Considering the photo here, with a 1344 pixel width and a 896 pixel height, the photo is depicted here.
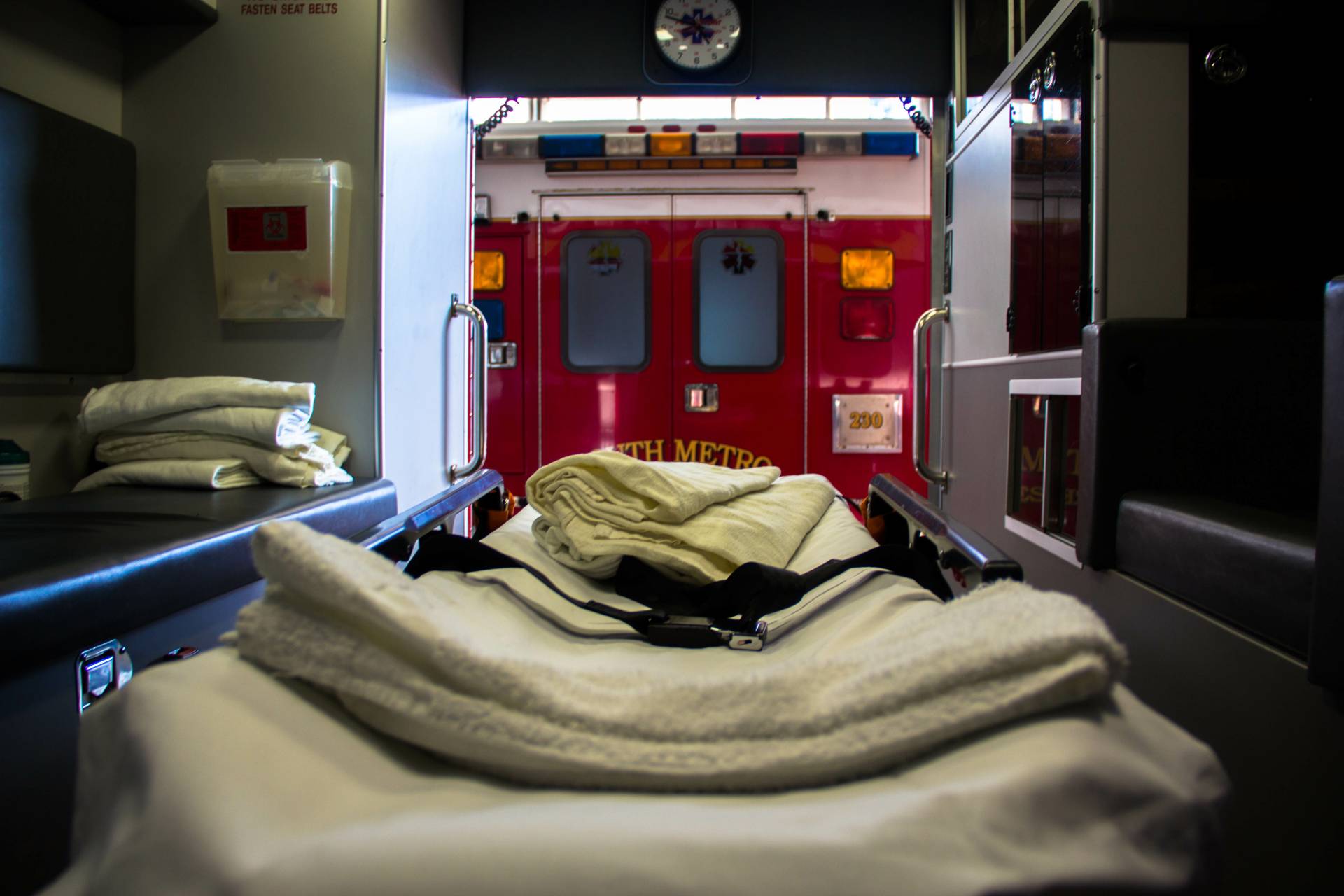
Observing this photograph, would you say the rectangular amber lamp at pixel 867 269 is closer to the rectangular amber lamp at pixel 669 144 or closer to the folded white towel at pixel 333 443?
the rectangular amber lamp at pixel 669 144

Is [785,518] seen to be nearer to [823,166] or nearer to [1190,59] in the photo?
[1190,59]

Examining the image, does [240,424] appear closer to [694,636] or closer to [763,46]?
[694,636]

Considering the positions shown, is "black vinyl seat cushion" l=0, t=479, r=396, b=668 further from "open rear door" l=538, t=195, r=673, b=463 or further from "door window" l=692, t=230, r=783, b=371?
"door window" l=692, t=230, r=783, b=371

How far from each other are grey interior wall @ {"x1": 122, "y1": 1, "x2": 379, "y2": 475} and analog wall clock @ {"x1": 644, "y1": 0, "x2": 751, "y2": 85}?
39.6 inches

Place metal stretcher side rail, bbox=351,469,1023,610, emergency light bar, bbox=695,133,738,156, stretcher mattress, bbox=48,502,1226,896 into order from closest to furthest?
stretcher mattress, bbox=48,502,1226,896 → metal stretcher side rail, bbox=351,469,1023,610 → emergency light bar, bbox=695,133,738,156

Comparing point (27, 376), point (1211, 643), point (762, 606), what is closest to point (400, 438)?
point (27, 376)

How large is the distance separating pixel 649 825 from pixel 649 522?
823 millimetres

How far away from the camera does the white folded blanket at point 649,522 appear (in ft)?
3.88

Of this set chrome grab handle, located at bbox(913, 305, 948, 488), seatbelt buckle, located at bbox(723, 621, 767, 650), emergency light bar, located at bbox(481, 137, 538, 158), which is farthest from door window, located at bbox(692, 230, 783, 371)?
seatbelt buckle, located at bbox(723, 621, 767, 650)

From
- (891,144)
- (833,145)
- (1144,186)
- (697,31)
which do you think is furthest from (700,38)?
(1144,186)

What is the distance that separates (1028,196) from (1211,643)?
4.66 feet

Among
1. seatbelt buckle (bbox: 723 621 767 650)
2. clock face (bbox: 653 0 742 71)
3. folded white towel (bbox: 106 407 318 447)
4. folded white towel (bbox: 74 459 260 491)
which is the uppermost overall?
clock face (bbox: 653 0 742 71)

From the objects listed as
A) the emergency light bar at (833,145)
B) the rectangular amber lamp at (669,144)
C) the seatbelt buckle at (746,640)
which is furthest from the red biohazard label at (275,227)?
the emergency light bar at (833,145)

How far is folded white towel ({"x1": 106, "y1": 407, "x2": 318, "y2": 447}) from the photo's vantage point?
1950 millimetres
